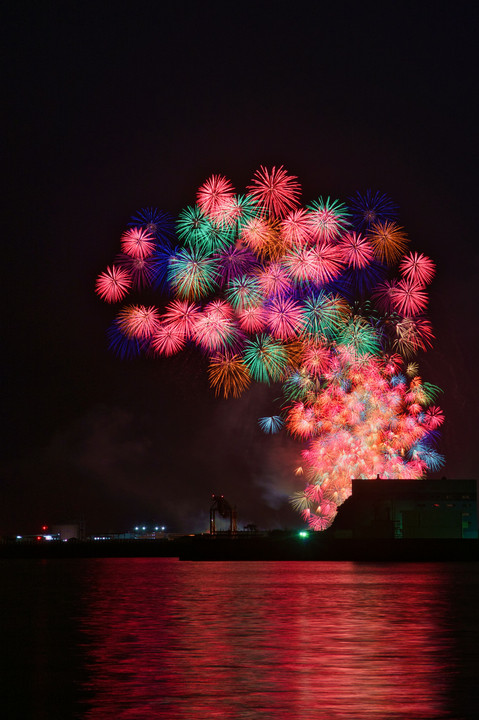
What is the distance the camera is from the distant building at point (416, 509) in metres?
103

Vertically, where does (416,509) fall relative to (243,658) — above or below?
above

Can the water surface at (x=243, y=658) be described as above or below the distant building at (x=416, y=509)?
below

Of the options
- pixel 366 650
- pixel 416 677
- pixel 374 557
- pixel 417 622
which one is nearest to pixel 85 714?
pixel 416 677

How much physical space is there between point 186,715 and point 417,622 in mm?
18260

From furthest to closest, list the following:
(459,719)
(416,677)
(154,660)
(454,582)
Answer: (454,582), (154,660), (416,677), (459,719)

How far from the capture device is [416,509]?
104500 mm

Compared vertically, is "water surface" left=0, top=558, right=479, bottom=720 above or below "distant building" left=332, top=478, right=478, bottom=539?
below

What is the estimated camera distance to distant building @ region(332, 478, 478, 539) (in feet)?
338

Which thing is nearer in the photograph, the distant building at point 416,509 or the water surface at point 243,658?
the water surface at point 243,658

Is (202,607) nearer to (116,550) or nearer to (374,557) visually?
(374,557)

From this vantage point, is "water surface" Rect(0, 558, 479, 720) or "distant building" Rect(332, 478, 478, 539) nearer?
"water surface" Rect(0, 558, 479, 720)

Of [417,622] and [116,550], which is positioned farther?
[116,550]

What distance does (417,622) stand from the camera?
3316 cm

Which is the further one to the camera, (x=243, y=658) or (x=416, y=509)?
(x=416, y=509)
